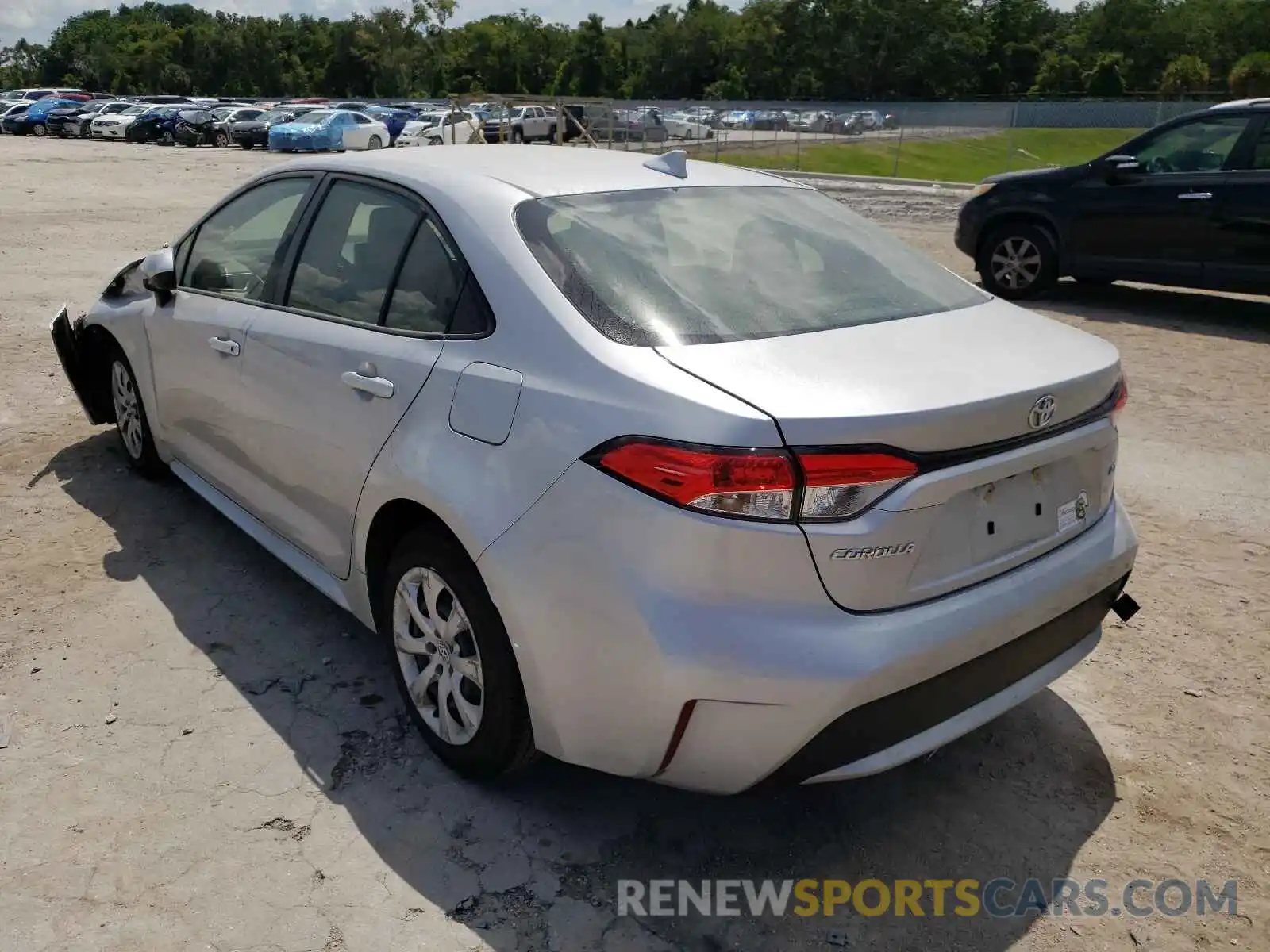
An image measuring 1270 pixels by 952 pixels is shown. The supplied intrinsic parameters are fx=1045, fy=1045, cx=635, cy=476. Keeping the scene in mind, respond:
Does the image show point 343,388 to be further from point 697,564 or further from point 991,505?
point 991,505

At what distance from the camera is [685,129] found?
128 ft

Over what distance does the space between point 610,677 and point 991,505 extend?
0.99 metres

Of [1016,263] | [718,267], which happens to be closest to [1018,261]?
[1016,263]

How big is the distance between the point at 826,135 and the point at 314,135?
1855cm

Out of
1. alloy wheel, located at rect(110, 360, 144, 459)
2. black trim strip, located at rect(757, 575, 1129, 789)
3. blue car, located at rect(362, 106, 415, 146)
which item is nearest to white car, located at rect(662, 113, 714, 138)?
blue car, located at rect(362, 106, 415, 146)

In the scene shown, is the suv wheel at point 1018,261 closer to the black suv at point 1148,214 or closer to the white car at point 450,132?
the black suv at point 1148,214

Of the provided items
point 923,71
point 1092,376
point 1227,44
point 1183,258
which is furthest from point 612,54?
point 1092,376

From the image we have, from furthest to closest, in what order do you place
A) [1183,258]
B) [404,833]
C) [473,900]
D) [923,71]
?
[923,71]
[1183,258]
[404,833]
[473,900]

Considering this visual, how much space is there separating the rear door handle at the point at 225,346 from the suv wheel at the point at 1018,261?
8.24m

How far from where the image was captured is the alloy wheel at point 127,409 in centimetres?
501

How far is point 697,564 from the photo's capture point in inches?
88.0

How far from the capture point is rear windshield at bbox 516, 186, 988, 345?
2.65 meters

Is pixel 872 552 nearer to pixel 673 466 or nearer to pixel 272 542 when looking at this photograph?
pixel 673 466

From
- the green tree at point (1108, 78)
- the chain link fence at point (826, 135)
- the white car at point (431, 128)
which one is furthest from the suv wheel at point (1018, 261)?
the green tree at point (1108, 78)
